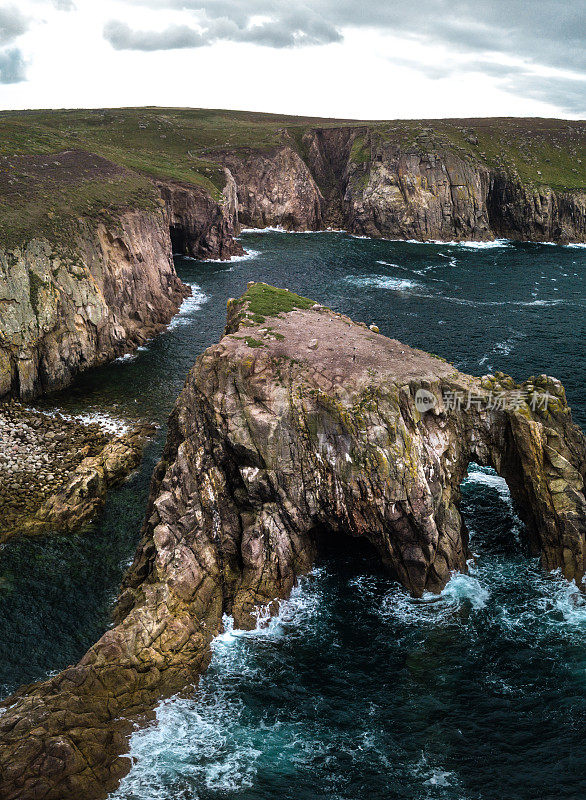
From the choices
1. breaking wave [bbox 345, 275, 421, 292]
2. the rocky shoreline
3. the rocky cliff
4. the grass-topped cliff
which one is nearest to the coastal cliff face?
the grass-topped cliff

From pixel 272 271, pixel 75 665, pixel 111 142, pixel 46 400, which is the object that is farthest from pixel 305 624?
pixel 111 142

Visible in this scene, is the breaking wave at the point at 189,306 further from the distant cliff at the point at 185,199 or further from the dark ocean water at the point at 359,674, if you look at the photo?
the dark ocean water at the point at 359,674

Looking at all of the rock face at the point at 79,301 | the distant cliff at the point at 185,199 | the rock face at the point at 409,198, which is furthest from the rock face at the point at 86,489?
the rock face at the point at 409,198

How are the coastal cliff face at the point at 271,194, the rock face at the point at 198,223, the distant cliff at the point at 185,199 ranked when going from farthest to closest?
the coastal cliff face at the point at 271,194
the rock face at the point at 198,223
the distant cliff at the point at 185,199

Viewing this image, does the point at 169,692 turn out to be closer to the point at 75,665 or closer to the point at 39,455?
the point at 75,665

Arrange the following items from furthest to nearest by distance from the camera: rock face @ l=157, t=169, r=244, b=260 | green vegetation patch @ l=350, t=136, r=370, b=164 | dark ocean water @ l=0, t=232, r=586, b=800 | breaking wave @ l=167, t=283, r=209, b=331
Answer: green vegetation patch @ l=350, t=136, r=370, b=164 < rock face @ l=157, t=169, r=244, b=260 < breaking wave @ l=167, t=283, r=209, b=331 < dark ocean water @ l=0, t=232, r=586, b=800

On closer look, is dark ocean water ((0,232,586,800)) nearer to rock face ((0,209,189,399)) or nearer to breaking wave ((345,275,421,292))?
rock face ((0,209,189,399))

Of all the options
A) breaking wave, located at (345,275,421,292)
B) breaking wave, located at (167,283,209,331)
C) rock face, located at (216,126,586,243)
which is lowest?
breaking wave, located at (167,283,209,331)
